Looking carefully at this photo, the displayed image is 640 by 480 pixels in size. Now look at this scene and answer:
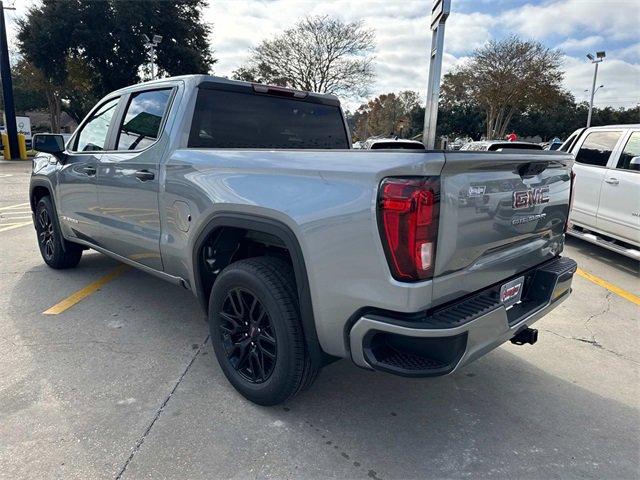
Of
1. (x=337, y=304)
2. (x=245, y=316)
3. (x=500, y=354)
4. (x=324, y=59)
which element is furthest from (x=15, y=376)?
(x=324, y=59)

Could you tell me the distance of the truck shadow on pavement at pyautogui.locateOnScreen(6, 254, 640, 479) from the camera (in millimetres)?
2236

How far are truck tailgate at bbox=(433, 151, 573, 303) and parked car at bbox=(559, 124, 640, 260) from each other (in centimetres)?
340

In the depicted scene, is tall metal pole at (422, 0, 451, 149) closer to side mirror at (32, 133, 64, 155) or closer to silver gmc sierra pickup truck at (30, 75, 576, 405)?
silver gmc sierra pickup truck at (30, 75, 576, 405)

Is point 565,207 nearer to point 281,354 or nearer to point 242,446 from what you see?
point 281,354

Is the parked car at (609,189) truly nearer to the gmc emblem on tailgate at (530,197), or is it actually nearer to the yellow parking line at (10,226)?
the gmc emblem on tailgate at (530,197)

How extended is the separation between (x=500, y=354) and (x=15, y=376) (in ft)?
11.1

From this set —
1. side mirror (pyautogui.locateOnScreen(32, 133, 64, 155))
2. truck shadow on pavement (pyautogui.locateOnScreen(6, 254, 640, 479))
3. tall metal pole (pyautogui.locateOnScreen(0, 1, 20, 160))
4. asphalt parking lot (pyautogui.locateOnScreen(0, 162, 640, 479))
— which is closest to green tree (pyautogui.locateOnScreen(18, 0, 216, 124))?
tall metal pole (pyautogui.locateOnScreen(0, 1, 20, 160))

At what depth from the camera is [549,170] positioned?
2.61m

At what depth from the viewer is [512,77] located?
34.1 metres

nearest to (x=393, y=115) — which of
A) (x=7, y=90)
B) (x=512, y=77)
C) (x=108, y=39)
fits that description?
(x=512, y=77)

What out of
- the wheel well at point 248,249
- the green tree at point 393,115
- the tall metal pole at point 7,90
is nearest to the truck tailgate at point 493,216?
the wheel well at point 248,249

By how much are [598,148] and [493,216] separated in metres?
5.58

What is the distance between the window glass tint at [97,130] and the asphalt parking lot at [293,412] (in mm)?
1522

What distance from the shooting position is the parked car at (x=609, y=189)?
18.7ft
